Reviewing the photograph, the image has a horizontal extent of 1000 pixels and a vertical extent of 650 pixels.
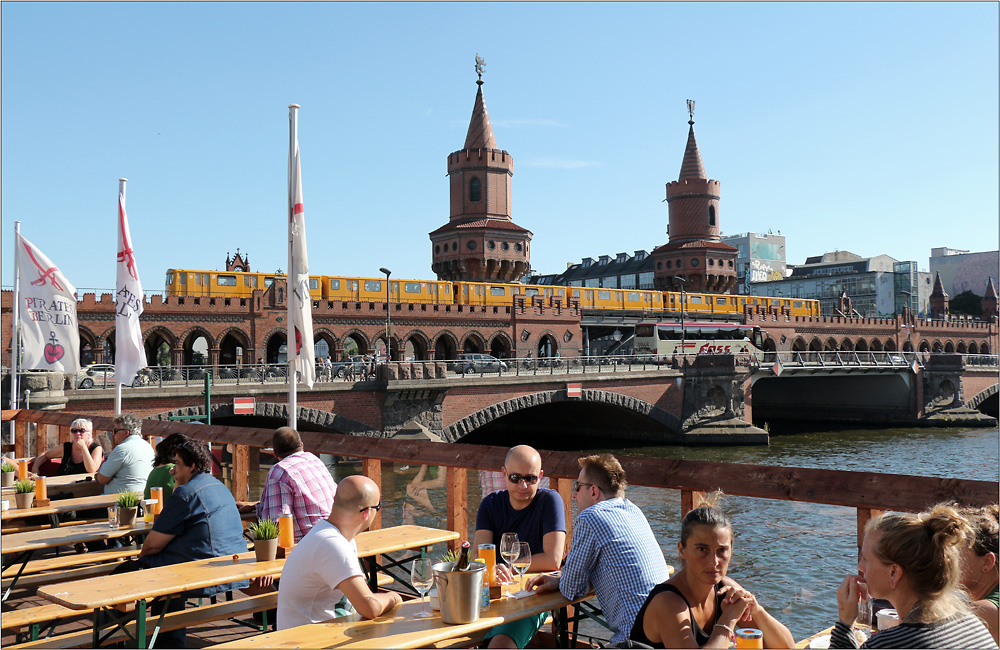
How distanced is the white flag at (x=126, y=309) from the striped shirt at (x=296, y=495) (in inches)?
221

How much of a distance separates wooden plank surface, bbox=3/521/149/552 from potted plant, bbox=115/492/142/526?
0.14ft

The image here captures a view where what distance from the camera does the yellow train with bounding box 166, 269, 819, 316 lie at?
129 feet

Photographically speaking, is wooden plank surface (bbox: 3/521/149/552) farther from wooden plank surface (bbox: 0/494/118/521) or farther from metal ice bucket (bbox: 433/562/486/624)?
metal ice bucket (bbox: 433/562/486/624)

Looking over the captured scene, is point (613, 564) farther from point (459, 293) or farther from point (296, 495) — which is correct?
point (459, 293)

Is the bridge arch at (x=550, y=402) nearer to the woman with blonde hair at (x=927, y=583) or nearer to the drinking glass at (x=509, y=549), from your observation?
the drinking glass at (x=509, y=549)

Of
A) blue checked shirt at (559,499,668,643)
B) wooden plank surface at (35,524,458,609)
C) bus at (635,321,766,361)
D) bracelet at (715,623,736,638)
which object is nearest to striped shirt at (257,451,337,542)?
wooden plank surface at (35,524,458,609)

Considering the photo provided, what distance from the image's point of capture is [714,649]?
106 inches

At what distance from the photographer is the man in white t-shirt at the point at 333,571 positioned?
10.8 feet

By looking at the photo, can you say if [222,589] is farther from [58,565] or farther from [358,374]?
[358,374]

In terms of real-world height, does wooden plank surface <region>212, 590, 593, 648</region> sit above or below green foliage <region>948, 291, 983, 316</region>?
below

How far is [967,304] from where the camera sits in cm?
8781

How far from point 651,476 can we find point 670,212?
6915 cm

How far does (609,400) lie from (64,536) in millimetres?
31197

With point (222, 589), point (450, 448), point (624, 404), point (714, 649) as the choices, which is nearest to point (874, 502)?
point (714, 649)
